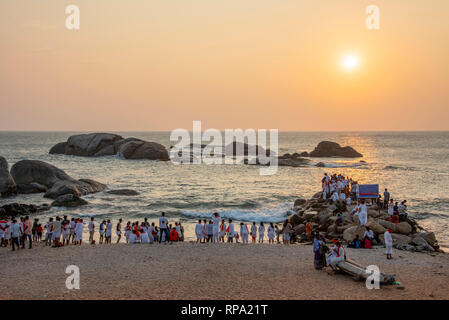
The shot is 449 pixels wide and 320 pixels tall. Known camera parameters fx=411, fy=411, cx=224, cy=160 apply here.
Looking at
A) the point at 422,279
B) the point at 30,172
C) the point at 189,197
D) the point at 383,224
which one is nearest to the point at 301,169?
the point at 189,197

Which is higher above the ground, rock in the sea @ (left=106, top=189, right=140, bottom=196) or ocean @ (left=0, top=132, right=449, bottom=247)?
rock in the sea @ (left=106, top=189, right=140, bottom=196)

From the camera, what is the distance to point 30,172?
147 feet

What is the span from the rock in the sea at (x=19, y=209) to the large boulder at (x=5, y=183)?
308 inches

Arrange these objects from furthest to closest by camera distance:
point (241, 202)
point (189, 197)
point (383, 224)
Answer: point (189, 197), point (241, 202), point (383, 224)

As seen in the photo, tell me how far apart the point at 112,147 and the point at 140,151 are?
25.0 ft

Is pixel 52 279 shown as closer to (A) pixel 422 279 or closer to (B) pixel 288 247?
(B) pixel 288 247

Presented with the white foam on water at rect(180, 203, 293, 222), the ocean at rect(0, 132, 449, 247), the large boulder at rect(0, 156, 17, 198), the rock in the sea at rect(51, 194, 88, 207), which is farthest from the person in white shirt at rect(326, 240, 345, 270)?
the large boulder at rect(0, 156, 17, 198)

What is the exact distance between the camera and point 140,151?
8362 cm

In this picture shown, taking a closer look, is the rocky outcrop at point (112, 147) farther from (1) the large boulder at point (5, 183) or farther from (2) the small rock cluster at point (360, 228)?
(2) the small rock cluster at point (360, 228)

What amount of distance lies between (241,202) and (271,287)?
2588 cm

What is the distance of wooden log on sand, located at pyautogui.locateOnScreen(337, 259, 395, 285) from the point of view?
1414 cm

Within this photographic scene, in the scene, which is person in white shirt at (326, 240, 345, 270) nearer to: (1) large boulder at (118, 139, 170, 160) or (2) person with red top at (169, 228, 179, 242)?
(2) person with red top at (169, 228, 179, 242)

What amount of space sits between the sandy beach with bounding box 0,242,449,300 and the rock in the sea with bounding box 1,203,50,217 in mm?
13484

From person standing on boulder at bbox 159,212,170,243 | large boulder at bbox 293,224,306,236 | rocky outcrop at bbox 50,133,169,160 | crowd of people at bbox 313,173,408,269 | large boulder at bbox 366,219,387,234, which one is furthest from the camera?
rocky outcrop at bbox 50,133,169,160
